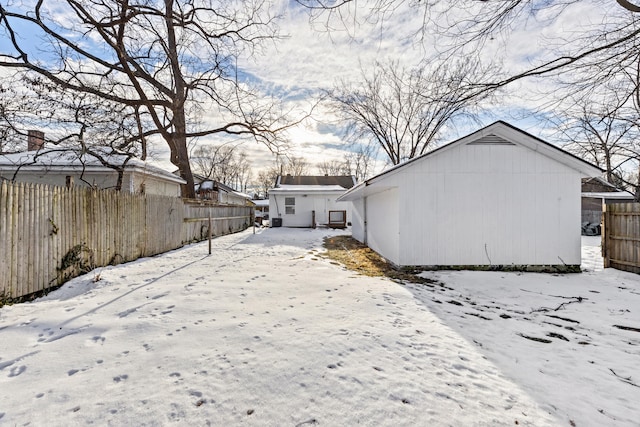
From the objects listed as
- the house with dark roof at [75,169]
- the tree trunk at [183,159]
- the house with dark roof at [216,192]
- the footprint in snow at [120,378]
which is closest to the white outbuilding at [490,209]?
the footprint in snow at [120,378]

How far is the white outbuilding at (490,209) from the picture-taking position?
757cm

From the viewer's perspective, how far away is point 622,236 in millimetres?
7430

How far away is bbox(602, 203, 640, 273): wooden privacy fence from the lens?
23.2 feet

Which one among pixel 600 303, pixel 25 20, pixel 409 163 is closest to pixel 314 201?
pixel 409 163

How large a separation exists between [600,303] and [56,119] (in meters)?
15.2

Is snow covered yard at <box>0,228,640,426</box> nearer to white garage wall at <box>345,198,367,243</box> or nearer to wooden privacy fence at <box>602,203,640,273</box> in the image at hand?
wooden privacy fence at <box>602,203,640,273</box>

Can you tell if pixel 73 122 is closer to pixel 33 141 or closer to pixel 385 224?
pixel 33 141

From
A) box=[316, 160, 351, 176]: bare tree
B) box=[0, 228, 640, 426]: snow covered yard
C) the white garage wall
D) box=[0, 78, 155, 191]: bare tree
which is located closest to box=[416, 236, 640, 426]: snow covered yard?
box=[0, 228, 640, 426]: snow covered yard

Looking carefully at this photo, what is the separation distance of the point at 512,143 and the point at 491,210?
188 cm

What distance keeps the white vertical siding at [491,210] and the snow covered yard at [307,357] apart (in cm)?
235

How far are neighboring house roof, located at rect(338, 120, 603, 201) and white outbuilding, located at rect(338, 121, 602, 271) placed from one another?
0.04 m

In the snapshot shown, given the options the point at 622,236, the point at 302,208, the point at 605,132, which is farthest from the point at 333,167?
the point at 622,236

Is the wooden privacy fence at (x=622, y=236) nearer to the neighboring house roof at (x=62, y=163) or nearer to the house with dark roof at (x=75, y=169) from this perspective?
the house with dark roof at (x=75, y=169)

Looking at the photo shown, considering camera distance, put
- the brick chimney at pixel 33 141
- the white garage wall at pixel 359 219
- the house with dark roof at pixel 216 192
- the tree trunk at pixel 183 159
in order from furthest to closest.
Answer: the house with dark roof at pixel 216 192, the tree trunk at pixel 183 159, the white garage wall at pixel 359 219, the brick chimney at pixel 33 141
